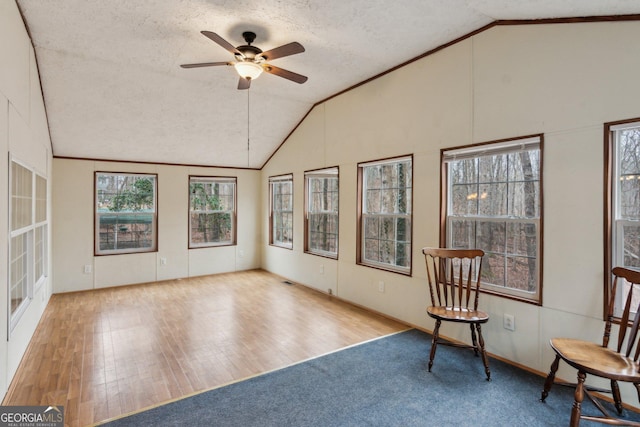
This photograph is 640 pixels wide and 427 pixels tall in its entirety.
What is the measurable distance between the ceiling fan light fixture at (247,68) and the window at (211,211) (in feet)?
12.5

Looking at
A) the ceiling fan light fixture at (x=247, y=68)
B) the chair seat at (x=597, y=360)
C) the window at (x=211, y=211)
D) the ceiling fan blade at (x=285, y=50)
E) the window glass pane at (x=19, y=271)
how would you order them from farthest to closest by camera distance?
the window at (x=211, y=211) → the ceiling fan light fixture at (x=247, y=68) → the window glass pane at (x=19, y=271) → the ceiling fan blade at (x=285, y=50) → the chair seat at (x=597, y=360)

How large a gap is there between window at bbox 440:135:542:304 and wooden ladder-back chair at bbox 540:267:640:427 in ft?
1.90

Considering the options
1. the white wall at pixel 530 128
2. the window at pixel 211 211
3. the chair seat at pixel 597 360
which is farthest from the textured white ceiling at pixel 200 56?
the chair seat at pixel 597 360

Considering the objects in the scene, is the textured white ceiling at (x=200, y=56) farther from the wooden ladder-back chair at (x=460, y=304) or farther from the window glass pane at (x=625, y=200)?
the wooden ladder-back chair at (x=460, y=304)

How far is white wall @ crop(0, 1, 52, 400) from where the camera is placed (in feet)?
7.62

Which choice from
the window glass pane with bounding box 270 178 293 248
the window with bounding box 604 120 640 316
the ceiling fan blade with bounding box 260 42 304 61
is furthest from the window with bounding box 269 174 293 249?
the window with bounding box 604 120 640 316

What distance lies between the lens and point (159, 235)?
239 inches

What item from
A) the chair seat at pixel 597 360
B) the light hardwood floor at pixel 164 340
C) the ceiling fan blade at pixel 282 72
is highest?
the ceiling fan blade at pixel 282 72

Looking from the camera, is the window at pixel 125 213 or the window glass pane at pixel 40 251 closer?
the window glass pane at pixel 40 251

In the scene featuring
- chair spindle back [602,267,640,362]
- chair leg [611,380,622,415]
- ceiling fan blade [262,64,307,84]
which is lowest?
chair leg [611,380,622,415]

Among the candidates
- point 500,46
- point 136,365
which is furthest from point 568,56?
point 136,365

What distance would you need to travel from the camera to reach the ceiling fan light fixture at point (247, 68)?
9.68 ft

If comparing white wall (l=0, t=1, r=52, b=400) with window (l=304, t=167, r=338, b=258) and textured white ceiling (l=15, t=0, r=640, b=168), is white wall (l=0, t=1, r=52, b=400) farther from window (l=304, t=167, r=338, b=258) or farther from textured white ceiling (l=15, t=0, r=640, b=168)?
window (l=304, t=167, r=338, b=258)

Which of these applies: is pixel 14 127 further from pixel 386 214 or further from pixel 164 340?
pixel 386 214
